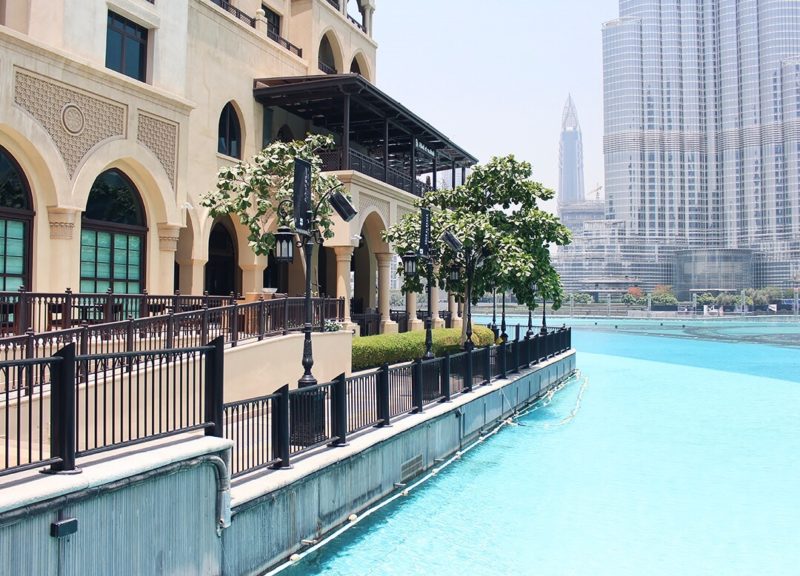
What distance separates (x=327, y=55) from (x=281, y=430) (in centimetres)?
2208

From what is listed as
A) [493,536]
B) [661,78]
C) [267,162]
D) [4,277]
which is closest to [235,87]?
[267,162]

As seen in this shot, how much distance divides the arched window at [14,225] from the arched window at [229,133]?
24.4ft

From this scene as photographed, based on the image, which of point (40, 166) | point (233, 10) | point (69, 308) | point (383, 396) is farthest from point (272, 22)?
A: point (383, 396)

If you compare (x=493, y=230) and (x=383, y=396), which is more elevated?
(x=493, y=230)

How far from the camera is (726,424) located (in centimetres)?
1986

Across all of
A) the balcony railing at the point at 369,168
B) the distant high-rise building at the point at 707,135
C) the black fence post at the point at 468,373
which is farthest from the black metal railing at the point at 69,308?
the distant high-rise building at the point at 707,135

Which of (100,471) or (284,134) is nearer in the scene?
(100,471)

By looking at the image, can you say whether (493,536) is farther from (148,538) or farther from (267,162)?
(267,162)

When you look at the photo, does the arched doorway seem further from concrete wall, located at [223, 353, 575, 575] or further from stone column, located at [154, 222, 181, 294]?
concrete wall, located at [223, 353, 575, 575]

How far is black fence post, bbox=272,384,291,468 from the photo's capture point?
28.9 ft

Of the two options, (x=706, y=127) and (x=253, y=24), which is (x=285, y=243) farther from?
(x=706, y=127)

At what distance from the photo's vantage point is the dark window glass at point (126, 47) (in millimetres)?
16406

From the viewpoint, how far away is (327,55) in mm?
27984

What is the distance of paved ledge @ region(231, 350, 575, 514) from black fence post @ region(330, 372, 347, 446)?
152mm
